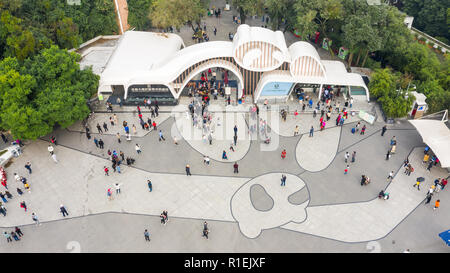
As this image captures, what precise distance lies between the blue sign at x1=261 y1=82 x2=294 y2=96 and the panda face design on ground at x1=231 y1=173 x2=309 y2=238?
10702 mm

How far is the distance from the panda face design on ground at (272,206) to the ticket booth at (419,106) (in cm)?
1515

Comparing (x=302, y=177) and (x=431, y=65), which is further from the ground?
(x=431, y=65)

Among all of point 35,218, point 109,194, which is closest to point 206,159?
point 109,194

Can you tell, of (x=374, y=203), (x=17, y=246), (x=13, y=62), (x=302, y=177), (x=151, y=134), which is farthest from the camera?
(x=151, y=134)

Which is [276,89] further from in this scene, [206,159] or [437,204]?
[437,204]

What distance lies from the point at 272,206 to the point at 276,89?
1437 cm

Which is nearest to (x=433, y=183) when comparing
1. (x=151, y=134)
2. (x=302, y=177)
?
(x=302, y=177)

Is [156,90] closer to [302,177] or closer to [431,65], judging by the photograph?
[302,177]

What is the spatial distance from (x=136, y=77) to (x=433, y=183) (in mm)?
29785

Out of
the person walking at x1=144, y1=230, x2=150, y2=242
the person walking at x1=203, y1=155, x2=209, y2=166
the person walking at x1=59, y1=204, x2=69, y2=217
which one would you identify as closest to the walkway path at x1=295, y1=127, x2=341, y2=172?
the person walking at x1=203, y1=155, x2=209, y2=166

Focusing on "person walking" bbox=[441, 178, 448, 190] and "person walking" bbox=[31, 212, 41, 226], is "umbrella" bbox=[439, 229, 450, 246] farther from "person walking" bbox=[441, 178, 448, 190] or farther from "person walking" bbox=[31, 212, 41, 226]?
"person walking" bbox=[31, 212, 41, 226]

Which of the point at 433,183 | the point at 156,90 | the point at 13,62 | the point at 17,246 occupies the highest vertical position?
the point at 13,62

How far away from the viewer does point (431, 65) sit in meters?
39.6

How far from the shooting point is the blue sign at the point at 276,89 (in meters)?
36.8
